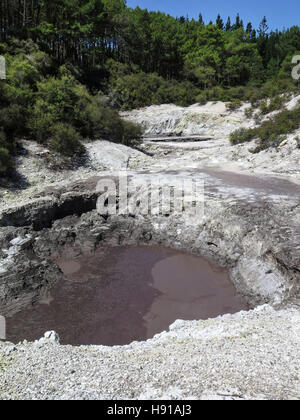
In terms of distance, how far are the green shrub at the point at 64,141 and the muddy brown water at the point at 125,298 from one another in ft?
29.3

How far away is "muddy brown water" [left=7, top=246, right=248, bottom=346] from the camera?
28.9 ft

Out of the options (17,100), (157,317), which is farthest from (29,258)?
(17,100)

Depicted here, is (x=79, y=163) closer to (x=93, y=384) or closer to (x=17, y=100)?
(x=17, y=100)

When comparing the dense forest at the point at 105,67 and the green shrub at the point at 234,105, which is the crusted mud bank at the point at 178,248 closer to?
the dense forest at the point at 105,67

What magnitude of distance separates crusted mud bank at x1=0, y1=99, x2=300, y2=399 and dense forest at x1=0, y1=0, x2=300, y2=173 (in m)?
3.04

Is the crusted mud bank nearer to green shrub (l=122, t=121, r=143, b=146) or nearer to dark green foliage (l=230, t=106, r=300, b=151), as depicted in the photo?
dark green foliage (l=230, t=106, r=300, b=151)

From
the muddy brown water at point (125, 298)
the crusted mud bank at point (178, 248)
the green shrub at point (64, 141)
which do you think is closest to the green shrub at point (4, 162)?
the crusted mud bank at point (178, 248)

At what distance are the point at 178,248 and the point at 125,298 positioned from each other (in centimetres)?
375

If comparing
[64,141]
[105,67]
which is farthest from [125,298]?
[105,67]

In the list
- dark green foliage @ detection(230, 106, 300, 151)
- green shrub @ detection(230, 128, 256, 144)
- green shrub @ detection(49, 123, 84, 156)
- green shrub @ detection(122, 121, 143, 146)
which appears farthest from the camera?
green shrub @ detection(122, 121, 143, 146)

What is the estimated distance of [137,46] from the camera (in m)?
47.6

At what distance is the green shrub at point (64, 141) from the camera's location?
19.2 m

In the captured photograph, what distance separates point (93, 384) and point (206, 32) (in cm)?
5516

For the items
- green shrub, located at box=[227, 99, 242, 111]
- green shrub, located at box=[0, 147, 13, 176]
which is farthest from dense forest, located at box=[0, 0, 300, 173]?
green shrub, located at box=[227, 99, 242, 111]
